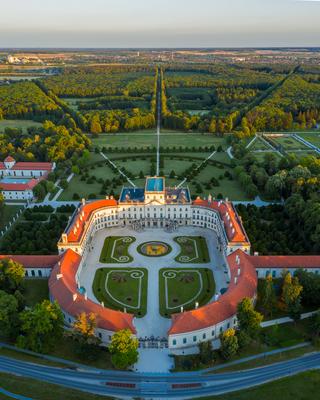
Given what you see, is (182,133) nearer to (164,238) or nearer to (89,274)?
(164,238)


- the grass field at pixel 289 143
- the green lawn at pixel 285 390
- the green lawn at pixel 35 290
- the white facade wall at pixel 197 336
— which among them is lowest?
the green lawn at pixel 285 390

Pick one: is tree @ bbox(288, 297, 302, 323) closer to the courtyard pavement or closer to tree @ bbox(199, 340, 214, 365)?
the courtyard pavement

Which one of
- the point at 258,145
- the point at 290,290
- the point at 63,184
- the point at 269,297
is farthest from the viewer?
the point at 258,145

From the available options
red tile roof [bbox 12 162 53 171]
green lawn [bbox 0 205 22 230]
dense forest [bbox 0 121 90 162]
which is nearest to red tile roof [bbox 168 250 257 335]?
green lawn [bbox 0 205 22 230]

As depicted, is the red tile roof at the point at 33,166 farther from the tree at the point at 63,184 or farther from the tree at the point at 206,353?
the tree at the point at 206,353

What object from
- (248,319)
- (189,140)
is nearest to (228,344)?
(248,319)

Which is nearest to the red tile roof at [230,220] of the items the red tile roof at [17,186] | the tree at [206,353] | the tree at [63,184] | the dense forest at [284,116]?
the tree at [206,353]

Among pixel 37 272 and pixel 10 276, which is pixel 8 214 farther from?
pixel 10 276
